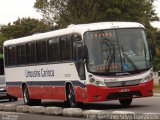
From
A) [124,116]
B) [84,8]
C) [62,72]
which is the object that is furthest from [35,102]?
[84,8]

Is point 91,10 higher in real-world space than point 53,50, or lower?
higher

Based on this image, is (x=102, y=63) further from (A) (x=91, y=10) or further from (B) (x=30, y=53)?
(A) (x=91, y=10)

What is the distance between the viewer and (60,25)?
195ft

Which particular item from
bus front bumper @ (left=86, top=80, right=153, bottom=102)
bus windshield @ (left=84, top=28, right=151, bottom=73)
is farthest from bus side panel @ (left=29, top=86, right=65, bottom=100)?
bus windshield @ (left=84, top=28, right=151, bottom=73)

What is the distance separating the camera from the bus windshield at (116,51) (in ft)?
72.6

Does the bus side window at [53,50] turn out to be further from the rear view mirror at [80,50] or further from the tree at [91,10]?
the tree at [91,10]

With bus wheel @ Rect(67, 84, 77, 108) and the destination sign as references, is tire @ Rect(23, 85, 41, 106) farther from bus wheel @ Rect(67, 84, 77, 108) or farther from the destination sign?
bus wheel @ Rect(67, 84, 77, 108)

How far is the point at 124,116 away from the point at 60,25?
145ft

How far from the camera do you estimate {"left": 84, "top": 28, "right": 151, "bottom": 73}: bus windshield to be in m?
22.1

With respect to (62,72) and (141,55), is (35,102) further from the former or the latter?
(141,55)

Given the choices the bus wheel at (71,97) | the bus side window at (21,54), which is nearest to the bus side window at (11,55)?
the bus side window at (21,54)

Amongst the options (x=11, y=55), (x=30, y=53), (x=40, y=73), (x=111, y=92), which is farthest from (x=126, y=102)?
(x=11, y=55)

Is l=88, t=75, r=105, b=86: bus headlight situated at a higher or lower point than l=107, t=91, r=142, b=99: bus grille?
higher

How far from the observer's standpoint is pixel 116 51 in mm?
22375
